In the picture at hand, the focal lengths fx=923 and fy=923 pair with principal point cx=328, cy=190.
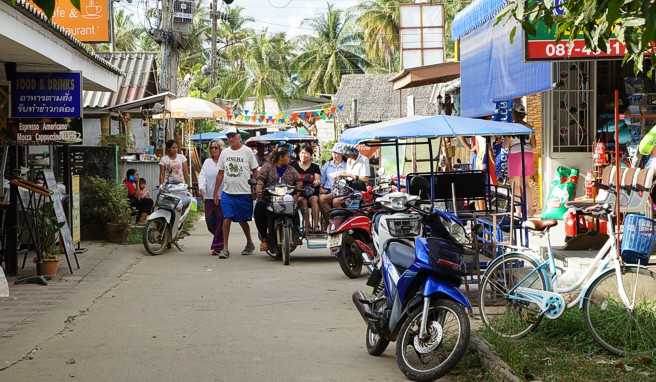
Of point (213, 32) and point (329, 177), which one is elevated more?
point (213, 32)

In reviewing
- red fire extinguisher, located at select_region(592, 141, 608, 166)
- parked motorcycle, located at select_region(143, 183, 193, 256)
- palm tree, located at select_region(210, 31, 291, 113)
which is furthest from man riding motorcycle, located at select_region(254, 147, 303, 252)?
palm tree, located at select_region(210, 31, 291, 113)

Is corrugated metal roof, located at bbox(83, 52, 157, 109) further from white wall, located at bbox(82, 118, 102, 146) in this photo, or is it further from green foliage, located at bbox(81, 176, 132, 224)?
green foliage, located at bbox(81, 176, 132, 224)

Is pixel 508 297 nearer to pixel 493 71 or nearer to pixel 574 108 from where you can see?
pixel 574 108

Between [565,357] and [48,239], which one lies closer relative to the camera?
[565,357]

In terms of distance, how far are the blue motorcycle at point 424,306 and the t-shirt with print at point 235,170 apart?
766 centimetres

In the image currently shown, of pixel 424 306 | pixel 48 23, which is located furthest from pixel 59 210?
pixel 424 306

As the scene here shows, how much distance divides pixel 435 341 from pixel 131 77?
825 inches

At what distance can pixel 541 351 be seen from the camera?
287 inches

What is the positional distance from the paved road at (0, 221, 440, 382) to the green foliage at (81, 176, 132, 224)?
11.2 feet

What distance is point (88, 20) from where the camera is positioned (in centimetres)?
1820

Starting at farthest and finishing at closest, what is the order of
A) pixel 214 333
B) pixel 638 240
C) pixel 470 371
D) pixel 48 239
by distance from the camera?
pixel 48 239, pixel 214 333, pixel 638 240, pixel 470 371

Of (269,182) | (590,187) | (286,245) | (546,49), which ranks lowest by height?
(286,245)

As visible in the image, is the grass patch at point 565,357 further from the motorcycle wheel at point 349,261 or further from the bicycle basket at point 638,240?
the motorcycle wheel at point 349,261

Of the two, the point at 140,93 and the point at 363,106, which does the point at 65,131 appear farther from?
the point at 363,106
